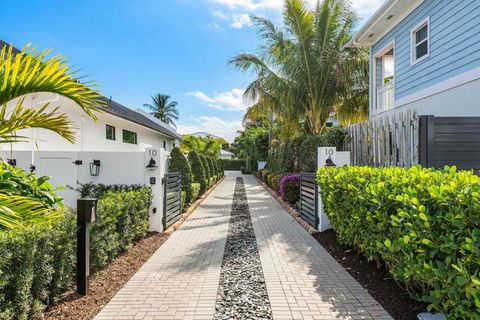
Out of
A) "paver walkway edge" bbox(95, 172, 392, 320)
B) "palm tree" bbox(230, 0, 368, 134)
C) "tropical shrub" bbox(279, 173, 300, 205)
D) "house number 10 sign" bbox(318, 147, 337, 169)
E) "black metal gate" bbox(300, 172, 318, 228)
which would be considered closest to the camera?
"paver walkway edge" bbox(95, 172, 392, 320)

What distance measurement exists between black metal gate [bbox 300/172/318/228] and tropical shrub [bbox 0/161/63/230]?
16.9 ft

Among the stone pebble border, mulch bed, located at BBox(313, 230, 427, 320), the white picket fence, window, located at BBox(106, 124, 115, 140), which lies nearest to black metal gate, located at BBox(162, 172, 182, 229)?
the stone pebble border

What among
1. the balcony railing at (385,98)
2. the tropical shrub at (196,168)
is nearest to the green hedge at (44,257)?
the tropical shrub at (196,168)

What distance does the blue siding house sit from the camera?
6529 millimetres

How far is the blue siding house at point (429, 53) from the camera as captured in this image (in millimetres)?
6529

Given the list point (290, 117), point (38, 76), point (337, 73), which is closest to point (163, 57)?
point (290, 117)

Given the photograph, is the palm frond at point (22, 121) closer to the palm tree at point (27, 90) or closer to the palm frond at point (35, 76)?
the palm tree at point (27, 90)

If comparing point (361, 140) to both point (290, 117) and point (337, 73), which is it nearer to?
point (337, 73)

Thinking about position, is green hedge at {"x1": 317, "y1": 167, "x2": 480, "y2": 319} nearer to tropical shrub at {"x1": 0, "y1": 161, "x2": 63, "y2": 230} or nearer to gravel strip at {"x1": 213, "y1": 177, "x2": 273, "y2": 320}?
gravel strip at {"x1": 213, "y1": 177, "x2": 273, "y2": 320}

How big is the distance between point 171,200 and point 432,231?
Answer: 19.8 feet

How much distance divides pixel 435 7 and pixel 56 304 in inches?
383

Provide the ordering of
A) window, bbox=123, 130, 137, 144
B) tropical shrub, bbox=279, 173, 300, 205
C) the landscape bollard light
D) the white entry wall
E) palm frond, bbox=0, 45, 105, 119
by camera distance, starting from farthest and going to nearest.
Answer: window, bbox=123, 130, 137, 144
tropical shrub, bbox=279, 173, 300, 205
the white entry wall
the landscape bollard light
palm frond, bbox=0, 45, 105, 119

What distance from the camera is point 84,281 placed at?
3562mm

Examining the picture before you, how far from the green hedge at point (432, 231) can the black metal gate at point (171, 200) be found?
4343 mm
